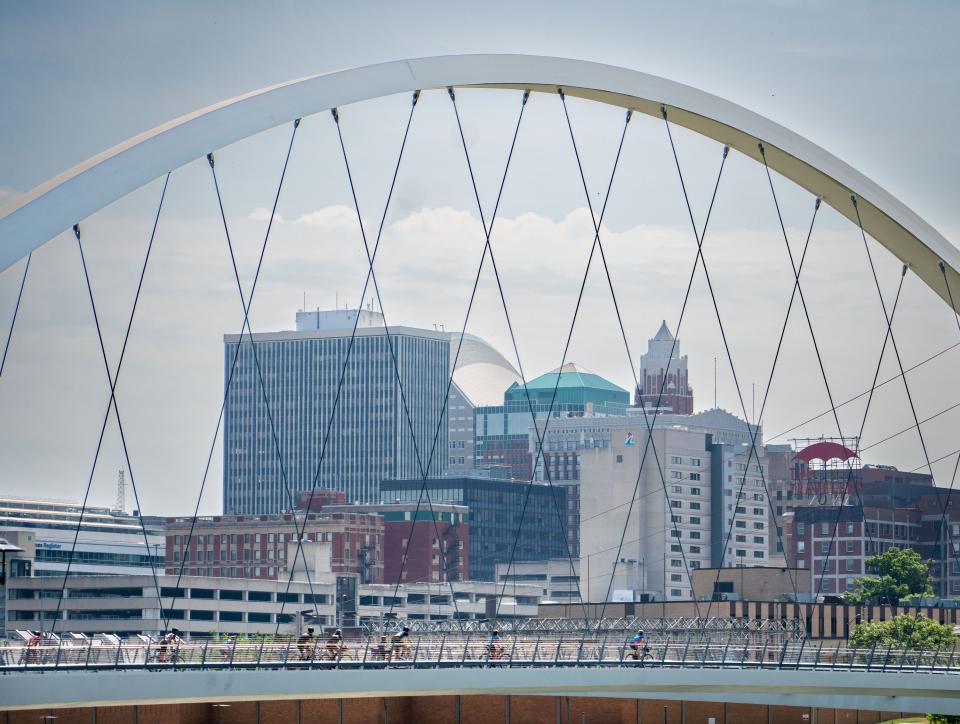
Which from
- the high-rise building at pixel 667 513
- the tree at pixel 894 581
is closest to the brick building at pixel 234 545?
the high-rise building at pixel 667 513

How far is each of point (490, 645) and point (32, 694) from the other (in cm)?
1003

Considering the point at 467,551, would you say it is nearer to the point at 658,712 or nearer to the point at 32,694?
the point at 658,712

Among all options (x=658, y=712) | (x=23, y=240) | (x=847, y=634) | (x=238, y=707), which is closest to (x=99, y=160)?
(x=23, y=240)

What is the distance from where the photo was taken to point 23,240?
27.6 m

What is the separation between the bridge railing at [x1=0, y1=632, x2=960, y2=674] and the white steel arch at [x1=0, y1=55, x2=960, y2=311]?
A: 294 inches

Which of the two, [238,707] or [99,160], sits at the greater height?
[99,160]

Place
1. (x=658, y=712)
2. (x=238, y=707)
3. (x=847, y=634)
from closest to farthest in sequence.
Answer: (x=238, y=707)
(x=658, y=712)
(x=847, y=634)

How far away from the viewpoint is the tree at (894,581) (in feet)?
428

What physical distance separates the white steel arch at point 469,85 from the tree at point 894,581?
8926 cm

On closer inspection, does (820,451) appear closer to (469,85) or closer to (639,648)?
(639,648)

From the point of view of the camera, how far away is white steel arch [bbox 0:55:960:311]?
1132 inches

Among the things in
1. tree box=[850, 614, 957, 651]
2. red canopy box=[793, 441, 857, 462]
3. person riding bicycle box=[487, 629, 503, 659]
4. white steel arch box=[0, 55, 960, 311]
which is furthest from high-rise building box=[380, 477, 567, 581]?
person riding bicycle box=[487, 629, 503, 659]

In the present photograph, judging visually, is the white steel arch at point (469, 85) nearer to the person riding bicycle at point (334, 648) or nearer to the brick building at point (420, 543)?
the person riding bicycle at point (334, 648)

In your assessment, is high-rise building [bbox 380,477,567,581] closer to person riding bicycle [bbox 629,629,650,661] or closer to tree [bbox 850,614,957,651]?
tree [bbox 850,614,957,651]
